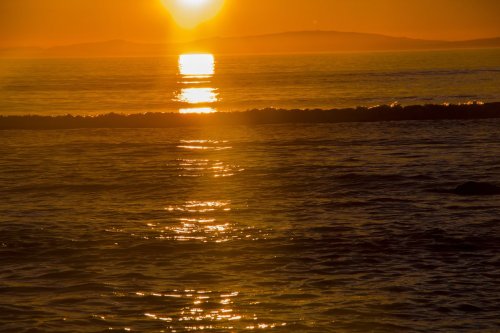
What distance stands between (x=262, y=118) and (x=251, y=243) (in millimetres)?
35445

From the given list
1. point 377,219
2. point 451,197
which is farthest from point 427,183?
point 377,219

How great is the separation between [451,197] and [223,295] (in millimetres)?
10980

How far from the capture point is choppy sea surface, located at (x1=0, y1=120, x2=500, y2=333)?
14.0 m

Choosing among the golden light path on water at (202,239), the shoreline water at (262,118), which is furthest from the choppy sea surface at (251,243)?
the shoreline water at (262,118)

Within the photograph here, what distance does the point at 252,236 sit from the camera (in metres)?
19.9

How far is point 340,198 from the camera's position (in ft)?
81.5

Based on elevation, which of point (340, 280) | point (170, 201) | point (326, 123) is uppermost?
point (326, 123)

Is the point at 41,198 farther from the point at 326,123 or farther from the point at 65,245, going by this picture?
the point at 326,123

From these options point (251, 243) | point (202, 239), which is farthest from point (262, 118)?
point (251, 243)

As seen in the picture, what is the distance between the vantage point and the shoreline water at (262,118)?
5316cm

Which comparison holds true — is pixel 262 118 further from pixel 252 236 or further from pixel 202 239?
pixel 202 239

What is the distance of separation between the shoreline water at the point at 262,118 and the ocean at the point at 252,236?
10925 mm

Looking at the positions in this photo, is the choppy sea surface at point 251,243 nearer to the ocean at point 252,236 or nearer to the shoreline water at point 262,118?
the ocean at point 252,236

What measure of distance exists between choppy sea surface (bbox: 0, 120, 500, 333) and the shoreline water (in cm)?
1657
